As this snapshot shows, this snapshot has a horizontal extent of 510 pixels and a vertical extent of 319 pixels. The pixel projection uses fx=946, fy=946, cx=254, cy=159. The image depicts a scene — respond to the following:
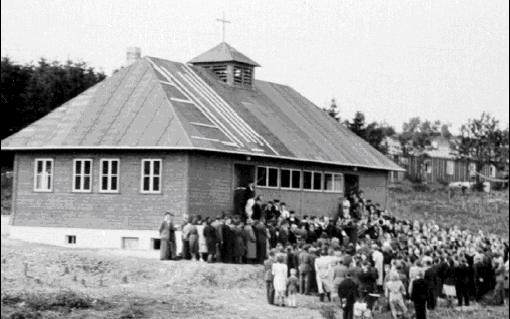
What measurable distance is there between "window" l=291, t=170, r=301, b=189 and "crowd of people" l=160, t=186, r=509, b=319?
8.83ft

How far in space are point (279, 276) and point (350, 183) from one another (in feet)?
69.1

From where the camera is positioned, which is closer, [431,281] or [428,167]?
[431,281]

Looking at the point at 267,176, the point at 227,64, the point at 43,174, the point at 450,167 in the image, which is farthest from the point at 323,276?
the point at 450,167

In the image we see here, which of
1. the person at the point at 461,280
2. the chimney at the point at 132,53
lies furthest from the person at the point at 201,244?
the chimney at the point at 132,53

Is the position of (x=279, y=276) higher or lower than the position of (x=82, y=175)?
lower

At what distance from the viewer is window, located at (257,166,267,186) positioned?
3988 cm

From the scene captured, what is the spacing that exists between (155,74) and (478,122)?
5427cm

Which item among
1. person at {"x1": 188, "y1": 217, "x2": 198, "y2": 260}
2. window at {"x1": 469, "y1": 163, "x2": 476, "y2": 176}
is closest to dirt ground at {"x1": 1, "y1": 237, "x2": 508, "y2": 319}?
person at {"x1": 188, "y1": 217, "x2": 198, "y2": 260}

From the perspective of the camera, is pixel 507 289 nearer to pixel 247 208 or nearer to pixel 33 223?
pixel 247 208

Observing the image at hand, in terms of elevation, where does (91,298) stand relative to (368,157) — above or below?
below

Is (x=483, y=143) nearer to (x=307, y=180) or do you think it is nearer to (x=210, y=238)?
(x=307, y=180)

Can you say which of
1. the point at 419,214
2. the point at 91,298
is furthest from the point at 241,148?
the point at 419,214

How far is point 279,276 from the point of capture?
27.3m

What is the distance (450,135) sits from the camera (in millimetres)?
108625
